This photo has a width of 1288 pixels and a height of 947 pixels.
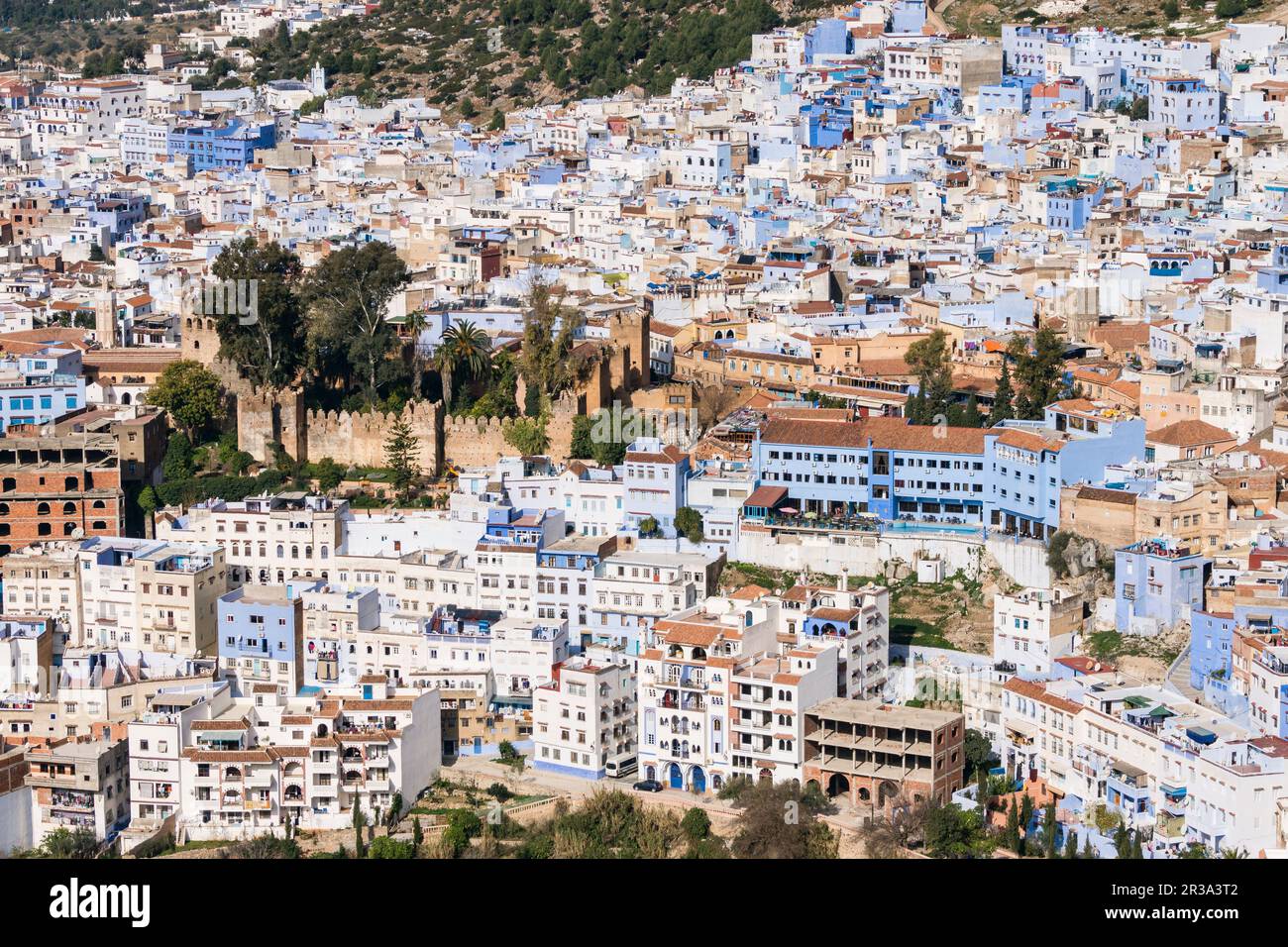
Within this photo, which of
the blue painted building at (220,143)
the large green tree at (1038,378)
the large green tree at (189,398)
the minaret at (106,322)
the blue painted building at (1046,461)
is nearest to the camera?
the blue painted building at (1046,461)

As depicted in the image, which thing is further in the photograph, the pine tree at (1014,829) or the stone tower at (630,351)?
the stone tower at (630,351)

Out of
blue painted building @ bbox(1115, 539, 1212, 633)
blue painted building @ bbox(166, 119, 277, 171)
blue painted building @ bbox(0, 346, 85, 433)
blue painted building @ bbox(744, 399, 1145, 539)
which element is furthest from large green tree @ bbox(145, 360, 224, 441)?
blue painted building @ bbox(166, 119, 277, 171)

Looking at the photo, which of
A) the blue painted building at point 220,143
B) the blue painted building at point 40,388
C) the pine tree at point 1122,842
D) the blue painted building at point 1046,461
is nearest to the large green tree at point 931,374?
the blue painted building at point 1046,461

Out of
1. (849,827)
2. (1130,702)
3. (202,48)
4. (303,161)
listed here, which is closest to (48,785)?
(849,827)

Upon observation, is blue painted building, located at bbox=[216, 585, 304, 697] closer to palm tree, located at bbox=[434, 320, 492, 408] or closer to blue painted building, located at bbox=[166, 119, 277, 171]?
palm tree, located at bbox=[434, 320, 492, 408]

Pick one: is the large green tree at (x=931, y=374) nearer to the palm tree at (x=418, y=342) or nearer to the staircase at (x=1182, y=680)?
the staircase at (x=1182, y=680)

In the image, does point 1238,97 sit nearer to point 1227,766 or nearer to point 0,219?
point 0,219

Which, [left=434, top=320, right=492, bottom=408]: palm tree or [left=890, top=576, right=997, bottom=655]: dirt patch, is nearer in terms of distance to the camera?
[left=890, top=576, right=997, bottom=655]: dirt patch
